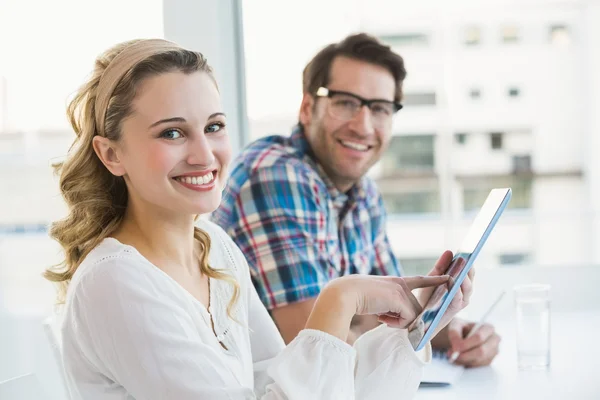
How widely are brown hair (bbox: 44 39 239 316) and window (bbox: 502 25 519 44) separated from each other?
93.8 feet

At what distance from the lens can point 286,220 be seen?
181 cm

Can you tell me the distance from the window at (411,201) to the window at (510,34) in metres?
5.91

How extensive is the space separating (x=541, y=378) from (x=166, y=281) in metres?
0.80

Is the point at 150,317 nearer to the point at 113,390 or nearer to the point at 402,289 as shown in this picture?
the point at 113,390

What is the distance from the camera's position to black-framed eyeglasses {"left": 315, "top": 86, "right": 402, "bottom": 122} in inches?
81.2

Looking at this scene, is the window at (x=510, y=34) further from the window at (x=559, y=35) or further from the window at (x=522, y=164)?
the window at (x=522, y=164)

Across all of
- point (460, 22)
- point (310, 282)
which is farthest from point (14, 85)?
point (460, 22)

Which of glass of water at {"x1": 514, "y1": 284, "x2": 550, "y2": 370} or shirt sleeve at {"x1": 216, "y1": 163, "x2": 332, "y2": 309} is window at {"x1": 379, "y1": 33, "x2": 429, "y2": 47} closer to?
shirt sleeve at {"x1": 216, "y1": 163, "x2": 332, "y2": 309}

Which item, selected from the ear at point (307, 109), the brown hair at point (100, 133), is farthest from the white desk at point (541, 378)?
the ear at point (307, 109)

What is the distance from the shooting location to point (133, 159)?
119 centimetres

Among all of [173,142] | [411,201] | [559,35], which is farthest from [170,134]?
[559,35]

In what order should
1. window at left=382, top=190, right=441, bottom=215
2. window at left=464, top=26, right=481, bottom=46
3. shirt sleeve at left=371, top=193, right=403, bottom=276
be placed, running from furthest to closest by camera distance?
window at left=464, top=26, right=481, bottom=46
window at left=382, top=190, right=441, bottom=215
shirt sleeve at left=371, top=193, right=403, bottom=276

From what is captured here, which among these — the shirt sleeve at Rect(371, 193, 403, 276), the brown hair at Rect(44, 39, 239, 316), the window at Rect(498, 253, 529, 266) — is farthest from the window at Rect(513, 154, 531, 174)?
the brown hair at Rect(44, 39, 239, 316)

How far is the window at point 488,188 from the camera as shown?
27.5m
